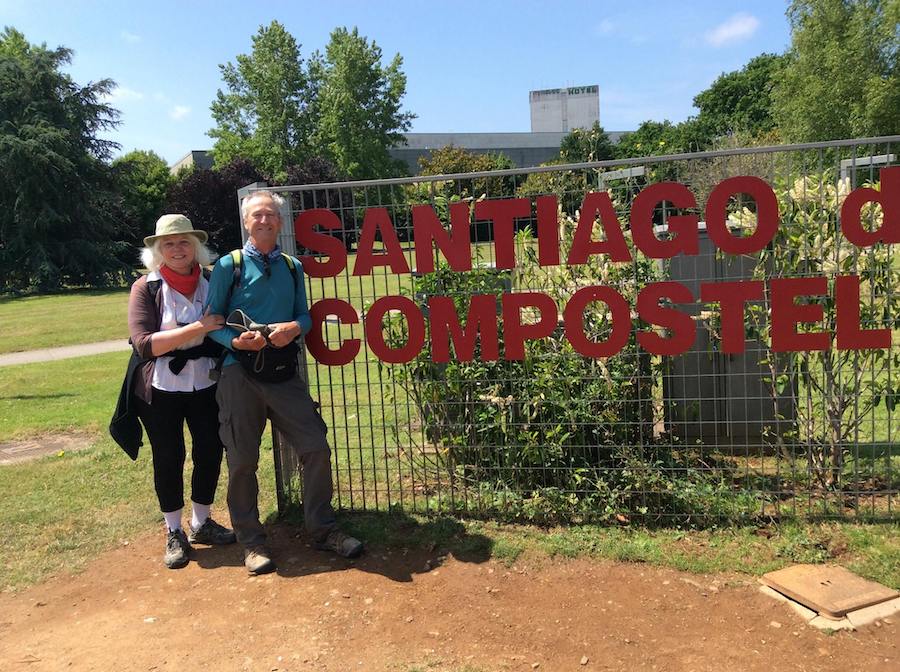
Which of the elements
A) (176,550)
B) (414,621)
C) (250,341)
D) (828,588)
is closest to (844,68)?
(828,588)

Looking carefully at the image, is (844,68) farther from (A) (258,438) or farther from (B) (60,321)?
(A) (258,438)

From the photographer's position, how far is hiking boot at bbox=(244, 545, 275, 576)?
3.53 m

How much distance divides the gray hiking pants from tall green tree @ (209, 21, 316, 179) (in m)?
45.6

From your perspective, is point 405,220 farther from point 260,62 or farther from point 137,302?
point 260,62

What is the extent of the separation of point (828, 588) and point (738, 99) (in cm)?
5947

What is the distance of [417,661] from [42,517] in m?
3.08

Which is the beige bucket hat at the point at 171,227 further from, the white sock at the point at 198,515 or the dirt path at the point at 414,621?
the dirt path at the point at 414,621

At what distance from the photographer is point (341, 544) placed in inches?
144

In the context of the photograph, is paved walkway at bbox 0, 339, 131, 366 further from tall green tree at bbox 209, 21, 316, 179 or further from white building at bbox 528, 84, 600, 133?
white building at bbox 528, 84, 600, 133

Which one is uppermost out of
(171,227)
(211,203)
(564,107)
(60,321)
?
(564,107)

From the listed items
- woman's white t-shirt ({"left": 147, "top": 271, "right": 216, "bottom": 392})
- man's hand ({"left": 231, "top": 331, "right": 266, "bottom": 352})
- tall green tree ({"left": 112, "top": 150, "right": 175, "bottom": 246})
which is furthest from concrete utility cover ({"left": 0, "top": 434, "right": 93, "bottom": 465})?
tall green tree ({"left": 112, "top": 150, "right": 175, "bottom": 246})

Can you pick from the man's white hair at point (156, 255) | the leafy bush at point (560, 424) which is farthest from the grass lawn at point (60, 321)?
the leafy bush at point (560, 424)

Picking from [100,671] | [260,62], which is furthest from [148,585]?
[260,62]

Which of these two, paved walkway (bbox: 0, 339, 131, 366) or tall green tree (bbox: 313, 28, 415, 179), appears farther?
tall green tree (bbox: 313, 28, 415, 179)
